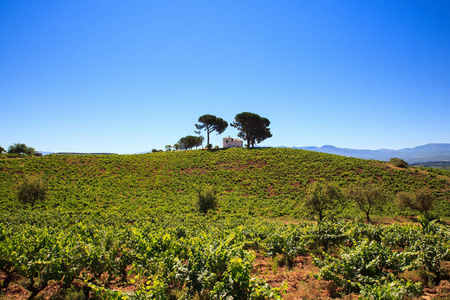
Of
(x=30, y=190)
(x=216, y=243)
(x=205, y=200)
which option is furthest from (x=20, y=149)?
(x=216, y=243)

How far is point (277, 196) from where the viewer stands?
36406 millimetres

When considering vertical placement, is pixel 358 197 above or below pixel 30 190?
below

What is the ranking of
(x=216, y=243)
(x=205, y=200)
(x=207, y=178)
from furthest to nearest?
(x=207, y=178) → (x=205, y=200) → (x=216, y=243)

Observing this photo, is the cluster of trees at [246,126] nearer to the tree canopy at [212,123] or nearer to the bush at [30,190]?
the tree canopy at [212,123]

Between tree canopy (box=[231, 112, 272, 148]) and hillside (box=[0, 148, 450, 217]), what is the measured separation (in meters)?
14.9

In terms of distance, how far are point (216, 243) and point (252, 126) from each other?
69.7 meters

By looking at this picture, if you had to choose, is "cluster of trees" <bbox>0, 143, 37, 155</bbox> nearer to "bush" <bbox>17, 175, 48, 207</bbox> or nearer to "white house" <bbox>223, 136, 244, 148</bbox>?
"bush" <bbox>17, 175, 48, 207</bbox>

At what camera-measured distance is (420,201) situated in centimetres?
2203

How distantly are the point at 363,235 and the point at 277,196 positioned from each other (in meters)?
27.4

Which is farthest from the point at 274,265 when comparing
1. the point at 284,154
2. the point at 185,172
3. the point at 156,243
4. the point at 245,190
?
the point at 284,154

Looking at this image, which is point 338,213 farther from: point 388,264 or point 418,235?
point 388,264

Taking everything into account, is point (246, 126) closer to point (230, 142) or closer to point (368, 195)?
point (230, 142)

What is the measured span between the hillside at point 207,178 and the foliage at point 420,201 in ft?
14.6

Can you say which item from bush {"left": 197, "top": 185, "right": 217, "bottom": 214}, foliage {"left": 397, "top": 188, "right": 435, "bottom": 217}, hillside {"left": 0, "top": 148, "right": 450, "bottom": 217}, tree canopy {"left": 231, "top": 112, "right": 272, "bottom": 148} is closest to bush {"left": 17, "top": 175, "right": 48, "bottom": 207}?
hillside {"left": 0, "top": 148, "right": 450, "bottom": 217}
